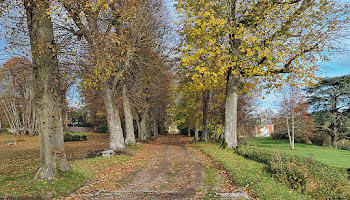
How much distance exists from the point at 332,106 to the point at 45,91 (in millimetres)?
38761

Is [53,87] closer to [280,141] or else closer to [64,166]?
[64,166]

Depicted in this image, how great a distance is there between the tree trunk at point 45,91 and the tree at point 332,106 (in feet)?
115

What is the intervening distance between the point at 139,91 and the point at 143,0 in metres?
7.70

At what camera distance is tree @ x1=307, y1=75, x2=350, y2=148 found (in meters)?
33.1

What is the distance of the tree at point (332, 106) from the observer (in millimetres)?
33062

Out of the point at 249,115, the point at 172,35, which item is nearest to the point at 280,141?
the point at 249,115

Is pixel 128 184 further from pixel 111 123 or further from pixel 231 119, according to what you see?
pixel 231 119

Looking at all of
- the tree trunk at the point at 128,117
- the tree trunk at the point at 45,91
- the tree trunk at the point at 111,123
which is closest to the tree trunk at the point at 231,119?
the tree trunk at the point at 111,123

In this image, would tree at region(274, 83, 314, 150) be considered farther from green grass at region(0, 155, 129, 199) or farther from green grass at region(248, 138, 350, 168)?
green grass at region(0, 155, 129, 199)

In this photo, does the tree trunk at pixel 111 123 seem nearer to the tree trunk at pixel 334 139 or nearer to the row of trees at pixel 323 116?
the row of trees at pixel 323 116

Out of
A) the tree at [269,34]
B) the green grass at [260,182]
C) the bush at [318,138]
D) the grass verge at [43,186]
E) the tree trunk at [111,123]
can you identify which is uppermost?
the tree at [269,34]

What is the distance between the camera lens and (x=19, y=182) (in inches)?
256

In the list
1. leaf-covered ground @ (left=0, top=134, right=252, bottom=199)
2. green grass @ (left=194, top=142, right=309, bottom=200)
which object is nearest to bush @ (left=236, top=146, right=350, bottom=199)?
green grass @ (left=194, top=142, right=309, bottom=200)

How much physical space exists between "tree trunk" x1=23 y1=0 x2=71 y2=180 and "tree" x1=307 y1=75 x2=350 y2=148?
35.2 meters
